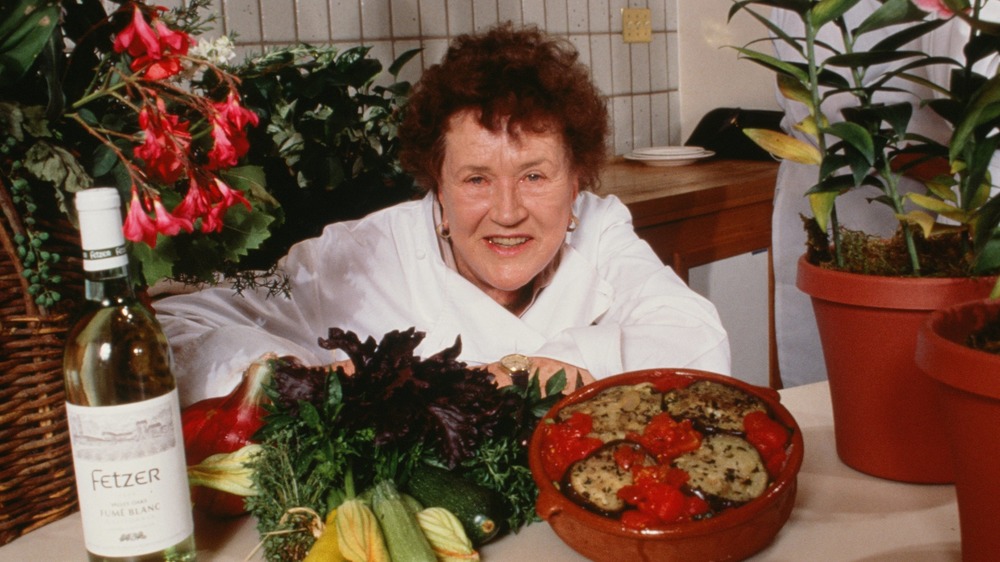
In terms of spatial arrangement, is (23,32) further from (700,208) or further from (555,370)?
(700,208)

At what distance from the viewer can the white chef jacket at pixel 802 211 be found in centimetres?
176

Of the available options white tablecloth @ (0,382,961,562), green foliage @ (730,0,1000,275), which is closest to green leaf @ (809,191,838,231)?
green foliage @ (730,0,1000,275)

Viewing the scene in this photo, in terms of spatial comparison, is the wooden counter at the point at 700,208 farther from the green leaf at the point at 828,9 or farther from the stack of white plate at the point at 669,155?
the green leaf at the point at 828,9

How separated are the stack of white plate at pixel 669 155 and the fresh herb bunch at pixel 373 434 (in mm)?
2022

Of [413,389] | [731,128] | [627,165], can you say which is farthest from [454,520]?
[731,128]

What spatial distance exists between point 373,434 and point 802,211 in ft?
5.41

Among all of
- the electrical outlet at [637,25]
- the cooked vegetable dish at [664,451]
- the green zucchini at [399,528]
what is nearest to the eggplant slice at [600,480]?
the cooked vegetable dish at [664,451]

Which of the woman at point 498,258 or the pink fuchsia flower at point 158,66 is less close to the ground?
the pink fuchsia flower at point 158,66

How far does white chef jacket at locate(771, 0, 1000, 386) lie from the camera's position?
1756mm

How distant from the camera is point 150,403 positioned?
69cm

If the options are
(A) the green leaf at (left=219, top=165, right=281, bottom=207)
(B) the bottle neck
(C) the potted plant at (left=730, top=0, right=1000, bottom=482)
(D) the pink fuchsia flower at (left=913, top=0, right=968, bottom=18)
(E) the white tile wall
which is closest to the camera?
(D) the pink fuchsia flower at (left=913, top=0, right=968, bottom=18)

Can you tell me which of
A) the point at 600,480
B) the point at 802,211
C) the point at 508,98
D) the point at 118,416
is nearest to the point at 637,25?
the point at 802,211

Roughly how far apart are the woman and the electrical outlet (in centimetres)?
142

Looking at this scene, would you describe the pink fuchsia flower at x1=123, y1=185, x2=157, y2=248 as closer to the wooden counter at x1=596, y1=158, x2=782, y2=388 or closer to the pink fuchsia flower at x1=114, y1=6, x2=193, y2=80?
the pink fuchsia flower at x1=114, y1=6, x2=193, y2=80
